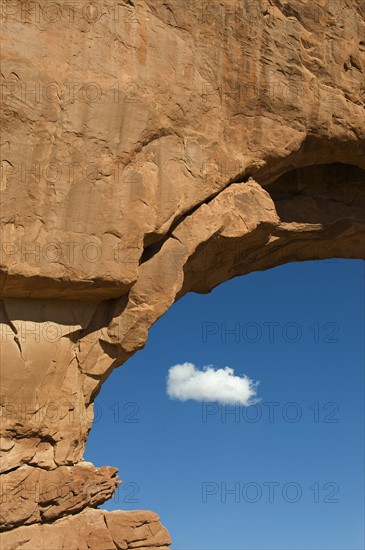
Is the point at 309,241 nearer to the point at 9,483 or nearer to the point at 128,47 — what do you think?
the point at 128,47

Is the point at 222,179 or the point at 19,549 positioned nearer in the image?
the point at 19,549

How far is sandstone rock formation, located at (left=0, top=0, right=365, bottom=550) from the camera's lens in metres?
8.92

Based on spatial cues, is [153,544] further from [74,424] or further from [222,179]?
[222,179]

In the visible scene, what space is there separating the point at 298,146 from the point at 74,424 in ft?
17.4

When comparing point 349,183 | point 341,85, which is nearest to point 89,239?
point 341,85

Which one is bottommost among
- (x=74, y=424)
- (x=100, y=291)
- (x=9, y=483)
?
(x=9, y=483)

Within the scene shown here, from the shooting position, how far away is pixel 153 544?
9.34 meters

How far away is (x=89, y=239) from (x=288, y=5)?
5.04 m

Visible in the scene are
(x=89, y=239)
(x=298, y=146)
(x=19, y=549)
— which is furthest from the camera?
(x=298, y=146)

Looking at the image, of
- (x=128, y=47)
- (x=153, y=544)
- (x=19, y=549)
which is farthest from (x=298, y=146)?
(x=19, y=549)

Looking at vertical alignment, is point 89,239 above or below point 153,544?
above

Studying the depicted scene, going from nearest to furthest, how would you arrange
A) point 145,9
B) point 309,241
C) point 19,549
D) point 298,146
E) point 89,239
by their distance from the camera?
point 19,549, point 89,239, point 145,9, point 298,146, point 309,241

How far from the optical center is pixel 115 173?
9.41 m

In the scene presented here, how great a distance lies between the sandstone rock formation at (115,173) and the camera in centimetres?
892
